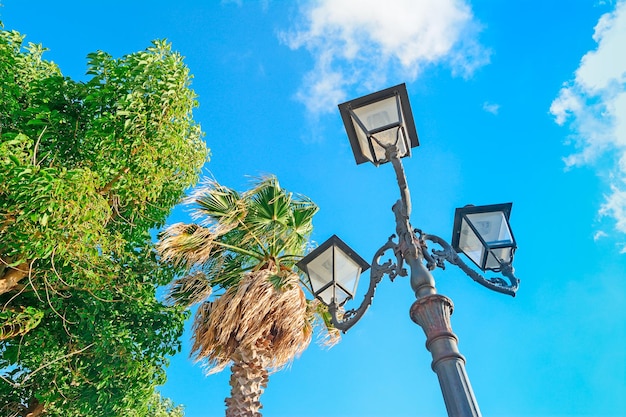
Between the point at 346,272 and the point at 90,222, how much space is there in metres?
3.63

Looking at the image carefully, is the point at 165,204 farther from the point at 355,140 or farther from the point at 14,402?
the point at 355,140

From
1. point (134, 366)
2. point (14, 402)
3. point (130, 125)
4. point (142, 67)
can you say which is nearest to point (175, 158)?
point (130, 125)

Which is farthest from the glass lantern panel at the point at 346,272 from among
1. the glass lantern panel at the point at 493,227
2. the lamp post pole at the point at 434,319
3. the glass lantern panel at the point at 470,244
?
the glass lantern panel at the point at 493,227

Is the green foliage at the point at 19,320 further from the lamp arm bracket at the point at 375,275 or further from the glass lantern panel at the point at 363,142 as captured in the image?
the glass lantern panel at the point at 363,142

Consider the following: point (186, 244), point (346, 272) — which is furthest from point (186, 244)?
point (346, 272)

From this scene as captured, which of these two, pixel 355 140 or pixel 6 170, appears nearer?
pixel 355 140

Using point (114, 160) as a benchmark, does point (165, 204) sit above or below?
above

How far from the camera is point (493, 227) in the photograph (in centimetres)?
457

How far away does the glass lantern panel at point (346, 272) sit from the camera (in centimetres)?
496

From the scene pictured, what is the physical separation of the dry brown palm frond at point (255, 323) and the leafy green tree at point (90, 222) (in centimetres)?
87

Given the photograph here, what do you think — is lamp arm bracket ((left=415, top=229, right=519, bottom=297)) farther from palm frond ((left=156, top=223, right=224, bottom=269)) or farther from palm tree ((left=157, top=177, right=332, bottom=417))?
palm frond ((left=156, top=223, right=224, bottom=269))

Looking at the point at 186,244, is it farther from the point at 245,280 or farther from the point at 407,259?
the point at 407,259

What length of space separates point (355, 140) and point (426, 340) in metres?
2.08

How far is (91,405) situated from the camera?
8.30 m
